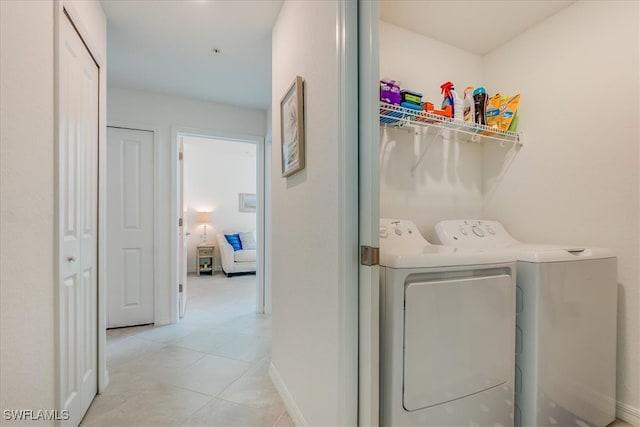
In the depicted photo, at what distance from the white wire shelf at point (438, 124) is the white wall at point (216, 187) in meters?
4.38

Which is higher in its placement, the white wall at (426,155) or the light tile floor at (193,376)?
the white wall at (426,155)

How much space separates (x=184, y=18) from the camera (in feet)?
6.55

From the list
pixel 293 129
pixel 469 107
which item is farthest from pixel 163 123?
pixel 469 107

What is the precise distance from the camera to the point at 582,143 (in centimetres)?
181

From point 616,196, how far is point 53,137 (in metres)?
2.75

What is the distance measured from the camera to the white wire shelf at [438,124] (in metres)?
1.65

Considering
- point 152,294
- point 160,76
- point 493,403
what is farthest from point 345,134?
point 152,294

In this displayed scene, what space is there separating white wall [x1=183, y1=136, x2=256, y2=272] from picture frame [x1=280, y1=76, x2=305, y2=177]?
13.6 feet

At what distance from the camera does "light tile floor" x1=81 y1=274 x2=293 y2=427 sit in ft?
5.41

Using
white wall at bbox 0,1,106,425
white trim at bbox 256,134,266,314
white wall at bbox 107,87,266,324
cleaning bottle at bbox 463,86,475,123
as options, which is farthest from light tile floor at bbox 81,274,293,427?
cleaning bottle at bbox 463,86,475,123

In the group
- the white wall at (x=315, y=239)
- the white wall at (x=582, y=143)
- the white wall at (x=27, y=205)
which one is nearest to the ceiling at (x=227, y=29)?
the white wall at (x=582, y=143)

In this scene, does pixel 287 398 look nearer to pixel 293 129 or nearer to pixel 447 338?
pixel 447 338

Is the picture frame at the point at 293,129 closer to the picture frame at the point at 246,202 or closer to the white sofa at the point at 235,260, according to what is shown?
the white sofa at the point at 235,260

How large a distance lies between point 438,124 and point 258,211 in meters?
2.27
